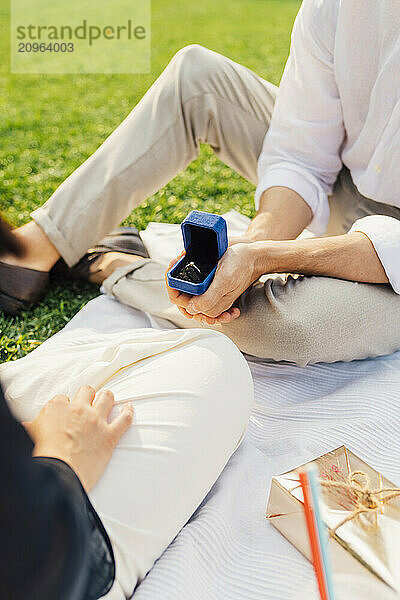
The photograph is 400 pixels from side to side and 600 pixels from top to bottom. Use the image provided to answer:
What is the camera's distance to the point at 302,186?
1368 millimetres

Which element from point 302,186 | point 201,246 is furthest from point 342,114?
point 201,246

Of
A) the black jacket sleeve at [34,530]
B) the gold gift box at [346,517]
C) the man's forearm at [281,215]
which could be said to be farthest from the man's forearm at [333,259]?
the black jacket sleeve at [34,530]

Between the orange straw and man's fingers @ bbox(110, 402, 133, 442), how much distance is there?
0.72 feet

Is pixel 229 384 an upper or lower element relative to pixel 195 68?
lower

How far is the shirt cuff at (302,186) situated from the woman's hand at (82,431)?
0.71 meters

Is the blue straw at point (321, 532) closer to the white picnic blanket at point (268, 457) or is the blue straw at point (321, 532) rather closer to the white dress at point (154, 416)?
the white picnic blanket at point (268, 457)

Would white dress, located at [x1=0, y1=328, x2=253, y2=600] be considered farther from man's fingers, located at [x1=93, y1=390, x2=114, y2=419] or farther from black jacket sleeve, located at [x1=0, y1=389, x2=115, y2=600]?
black jacket sleeve, located at [x1=0, y1=389, x2=115, y2=600]

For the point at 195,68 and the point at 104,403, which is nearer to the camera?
the point at 104,403

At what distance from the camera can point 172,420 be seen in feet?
2.69

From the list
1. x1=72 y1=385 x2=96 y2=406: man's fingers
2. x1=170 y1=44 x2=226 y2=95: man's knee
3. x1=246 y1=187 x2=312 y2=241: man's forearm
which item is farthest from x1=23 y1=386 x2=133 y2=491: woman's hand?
x1=170 y1=44 x2=226 y2=95: man's knee

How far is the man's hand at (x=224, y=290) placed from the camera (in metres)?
1.06

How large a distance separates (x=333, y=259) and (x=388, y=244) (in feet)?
0.32

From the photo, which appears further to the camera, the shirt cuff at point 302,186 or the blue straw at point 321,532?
the shirt cuff at point 302,186

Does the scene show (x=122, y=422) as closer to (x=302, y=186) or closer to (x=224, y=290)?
(x=224, y=290)
